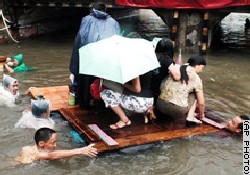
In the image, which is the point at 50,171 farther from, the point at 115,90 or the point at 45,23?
the point at 45,23

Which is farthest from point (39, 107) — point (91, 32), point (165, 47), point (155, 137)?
point (165, 47)

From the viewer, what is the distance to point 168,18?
42.9ft

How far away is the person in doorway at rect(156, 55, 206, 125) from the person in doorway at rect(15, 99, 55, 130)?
1.80m

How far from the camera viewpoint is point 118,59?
5227mm

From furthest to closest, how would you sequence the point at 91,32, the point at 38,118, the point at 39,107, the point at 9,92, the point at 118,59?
the point at 9,92 → the point at 91,32 → the point at 38,118 → the point at 39,107 → the point at 118,59

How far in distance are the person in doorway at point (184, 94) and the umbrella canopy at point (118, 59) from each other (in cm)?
56

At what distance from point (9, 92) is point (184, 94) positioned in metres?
3.51

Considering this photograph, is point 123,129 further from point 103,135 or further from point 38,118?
point 38,118

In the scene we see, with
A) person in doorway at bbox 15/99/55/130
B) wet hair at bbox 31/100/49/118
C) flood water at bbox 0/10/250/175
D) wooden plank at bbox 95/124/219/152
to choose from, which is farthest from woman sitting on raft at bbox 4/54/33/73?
wooden plank at bbox 95/124/219/152

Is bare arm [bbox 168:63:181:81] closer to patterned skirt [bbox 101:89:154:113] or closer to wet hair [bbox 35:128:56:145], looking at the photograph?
patterned skirt [bbox 101:89:154:113]

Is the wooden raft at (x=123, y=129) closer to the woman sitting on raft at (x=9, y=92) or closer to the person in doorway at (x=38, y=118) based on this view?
the person in doorway at (x=38, y=118)

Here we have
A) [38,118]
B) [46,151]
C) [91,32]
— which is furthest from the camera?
[91,32]

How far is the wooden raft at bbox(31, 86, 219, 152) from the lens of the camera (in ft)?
17.3

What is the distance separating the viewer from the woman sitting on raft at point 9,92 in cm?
699
